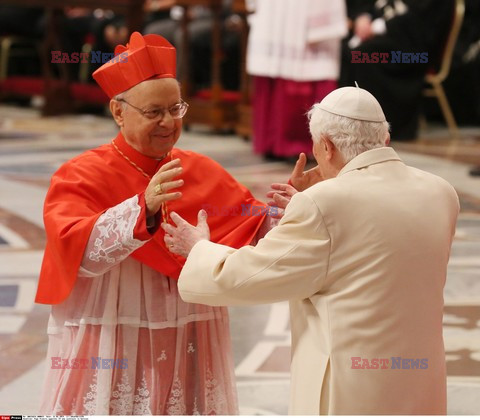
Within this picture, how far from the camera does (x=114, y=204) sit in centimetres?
278

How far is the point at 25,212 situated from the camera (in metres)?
6.86

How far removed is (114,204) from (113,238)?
10.4 inches

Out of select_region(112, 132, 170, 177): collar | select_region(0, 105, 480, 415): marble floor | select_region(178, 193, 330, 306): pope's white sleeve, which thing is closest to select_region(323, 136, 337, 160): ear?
select_region(178, 193, 330, 306): pope's white sleeve

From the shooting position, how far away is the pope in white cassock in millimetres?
2295

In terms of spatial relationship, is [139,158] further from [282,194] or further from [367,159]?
[367,159]

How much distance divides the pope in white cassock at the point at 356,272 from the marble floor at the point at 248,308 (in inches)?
49.8

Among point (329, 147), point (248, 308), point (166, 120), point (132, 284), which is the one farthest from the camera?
point (248, 308)

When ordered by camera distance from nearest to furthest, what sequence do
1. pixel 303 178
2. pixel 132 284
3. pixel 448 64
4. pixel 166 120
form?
1. pixel 166 120
2. pixel 132 284
3. pixel 303 178
4. pixel 448 64

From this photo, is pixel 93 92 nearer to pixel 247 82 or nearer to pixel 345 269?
pixel 247 82

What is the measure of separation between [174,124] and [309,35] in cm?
576

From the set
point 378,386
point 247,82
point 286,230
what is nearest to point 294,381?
point 378,386

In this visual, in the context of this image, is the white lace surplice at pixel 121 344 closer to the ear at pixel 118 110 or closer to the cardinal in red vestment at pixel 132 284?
the cardinal in red vestment at pixel 132 284
